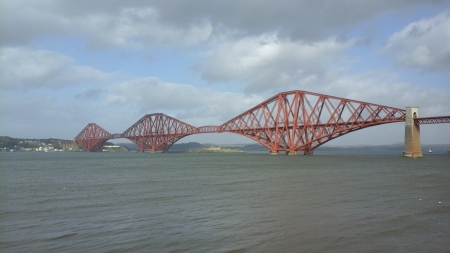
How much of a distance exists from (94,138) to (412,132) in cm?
15475

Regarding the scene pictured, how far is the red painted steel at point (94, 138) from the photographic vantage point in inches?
7209

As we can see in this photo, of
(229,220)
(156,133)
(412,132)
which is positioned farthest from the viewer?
(156,133)

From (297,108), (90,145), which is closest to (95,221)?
(297,108)

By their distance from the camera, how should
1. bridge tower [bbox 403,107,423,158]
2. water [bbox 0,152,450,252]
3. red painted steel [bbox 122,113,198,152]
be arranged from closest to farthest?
1. water [bbox 0,152,450,252]
2. bridge tower [bbox 403,107,423,158]
3. red painted steel [bbox 122,113,198,152]

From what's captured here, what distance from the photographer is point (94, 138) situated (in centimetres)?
18850

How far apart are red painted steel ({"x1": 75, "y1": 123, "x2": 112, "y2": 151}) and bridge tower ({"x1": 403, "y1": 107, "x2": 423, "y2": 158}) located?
138 m

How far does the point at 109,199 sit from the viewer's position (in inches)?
851

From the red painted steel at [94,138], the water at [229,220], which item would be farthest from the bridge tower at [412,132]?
the red painted steel at [94,138]

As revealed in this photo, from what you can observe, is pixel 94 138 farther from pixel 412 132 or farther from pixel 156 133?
pixel 412 132

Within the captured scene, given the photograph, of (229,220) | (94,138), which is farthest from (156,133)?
(229,220)

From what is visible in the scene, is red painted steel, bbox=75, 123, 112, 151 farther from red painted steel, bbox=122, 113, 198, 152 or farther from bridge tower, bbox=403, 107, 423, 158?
bridge tower, bbox=403, 107, 423, 158

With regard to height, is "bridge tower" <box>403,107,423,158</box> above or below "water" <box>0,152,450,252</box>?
above

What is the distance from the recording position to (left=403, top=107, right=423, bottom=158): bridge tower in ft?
225

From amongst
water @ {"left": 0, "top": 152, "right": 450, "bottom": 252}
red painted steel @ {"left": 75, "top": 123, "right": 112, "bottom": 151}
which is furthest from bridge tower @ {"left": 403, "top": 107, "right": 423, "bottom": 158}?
red painted steel @ {"left": 75, "top": 123, "right": 112, "bottom": 151}
